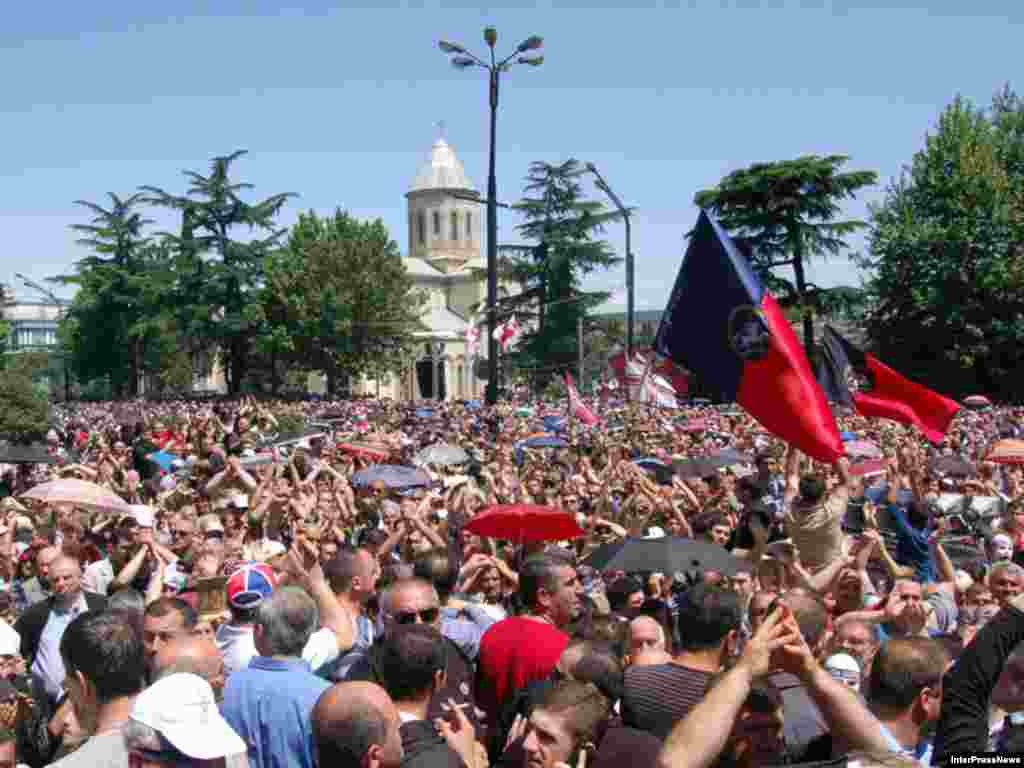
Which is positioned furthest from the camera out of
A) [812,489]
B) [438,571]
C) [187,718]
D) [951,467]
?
[951,467]

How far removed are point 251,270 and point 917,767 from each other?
6614 centimetres

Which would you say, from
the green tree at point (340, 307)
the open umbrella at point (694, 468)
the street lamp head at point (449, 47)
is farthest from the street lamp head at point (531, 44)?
the green tree at point (340, 307)

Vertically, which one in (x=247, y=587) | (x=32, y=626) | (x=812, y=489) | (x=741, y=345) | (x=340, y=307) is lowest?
(x=32, y=626)

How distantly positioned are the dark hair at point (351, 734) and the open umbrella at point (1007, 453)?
11.0 meters

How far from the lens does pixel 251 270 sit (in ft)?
219

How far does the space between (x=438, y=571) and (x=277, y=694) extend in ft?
6.55

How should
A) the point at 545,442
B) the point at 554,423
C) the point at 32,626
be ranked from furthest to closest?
the point at 554,423 < the point at 545,442 < the point at 32,626

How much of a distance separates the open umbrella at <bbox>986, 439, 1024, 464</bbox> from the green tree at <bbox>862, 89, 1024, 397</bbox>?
111 feet

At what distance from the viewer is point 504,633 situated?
5188 millimetres

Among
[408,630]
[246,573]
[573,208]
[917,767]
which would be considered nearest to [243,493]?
[246,573]

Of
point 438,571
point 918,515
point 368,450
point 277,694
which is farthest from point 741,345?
point 368,450

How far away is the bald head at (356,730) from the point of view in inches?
141

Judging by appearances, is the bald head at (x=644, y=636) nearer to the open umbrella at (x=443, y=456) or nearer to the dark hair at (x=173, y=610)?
the dark hair at (x=173, y=610)

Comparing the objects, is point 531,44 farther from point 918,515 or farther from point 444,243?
point 444,243
